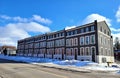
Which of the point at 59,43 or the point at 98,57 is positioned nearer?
the point at 98,57

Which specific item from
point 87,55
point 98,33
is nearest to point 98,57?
point 87,55

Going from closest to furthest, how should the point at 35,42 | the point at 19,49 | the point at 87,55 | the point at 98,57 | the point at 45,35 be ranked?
the point at 98,57, the point at 87,55, the point at 45,35, the point at 35,42, the point at 19,49

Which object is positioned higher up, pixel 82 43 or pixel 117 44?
pixel 117 44

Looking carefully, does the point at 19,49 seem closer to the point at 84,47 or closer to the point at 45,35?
the point at 45,35

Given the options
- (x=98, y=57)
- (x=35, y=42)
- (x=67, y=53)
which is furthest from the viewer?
(x=35, y=42)

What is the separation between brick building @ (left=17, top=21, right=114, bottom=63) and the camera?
4294 centimetres

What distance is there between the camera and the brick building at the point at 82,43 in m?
42.9

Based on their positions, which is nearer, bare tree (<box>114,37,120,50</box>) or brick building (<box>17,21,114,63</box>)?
brick building (<box>17,21,114,63</box>)

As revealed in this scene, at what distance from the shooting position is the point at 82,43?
47.0 meters

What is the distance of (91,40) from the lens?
43875mm

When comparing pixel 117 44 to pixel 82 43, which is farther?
pixel 117 44

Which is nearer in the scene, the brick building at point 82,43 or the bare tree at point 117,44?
the brick building at point 82,43

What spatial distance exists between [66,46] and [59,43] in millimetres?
4771

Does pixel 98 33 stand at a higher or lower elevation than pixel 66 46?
higher
